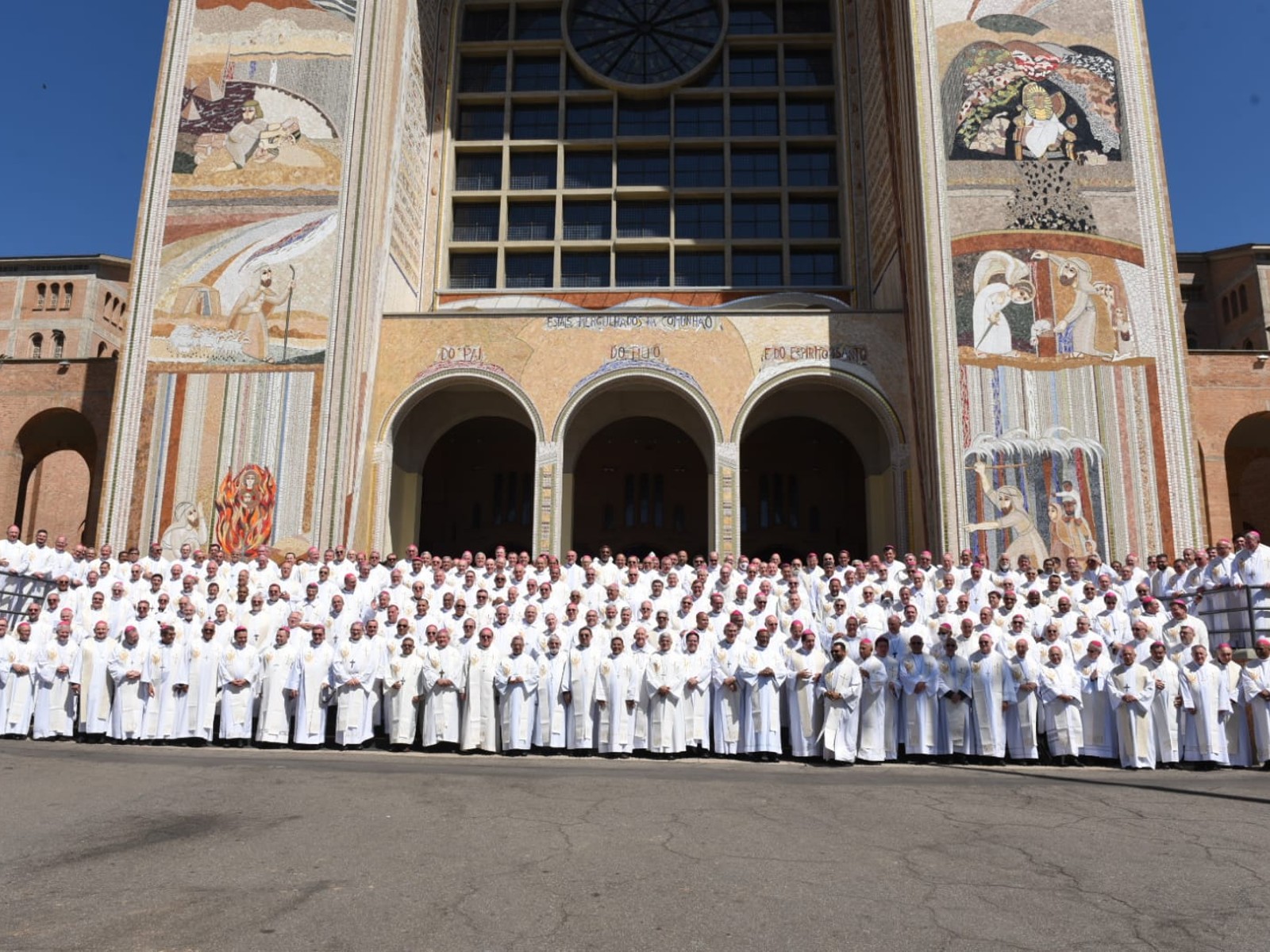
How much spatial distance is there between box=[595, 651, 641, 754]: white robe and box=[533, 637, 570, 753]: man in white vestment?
408mm

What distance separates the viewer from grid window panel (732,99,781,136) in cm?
2645

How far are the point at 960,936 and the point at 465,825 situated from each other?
131 inches

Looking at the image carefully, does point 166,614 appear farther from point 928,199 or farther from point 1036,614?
point 928,199

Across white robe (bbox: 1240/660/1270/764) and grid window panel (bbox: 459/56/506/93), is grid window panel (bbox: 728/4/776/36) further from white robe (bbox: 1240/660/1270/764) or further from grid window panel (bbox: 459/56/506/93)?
white robe (bbox: 1240/660/1270/764)

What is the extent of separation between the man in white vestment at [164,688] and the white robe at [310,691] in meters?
1.27

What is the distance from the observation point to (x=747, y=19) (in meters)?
27.2

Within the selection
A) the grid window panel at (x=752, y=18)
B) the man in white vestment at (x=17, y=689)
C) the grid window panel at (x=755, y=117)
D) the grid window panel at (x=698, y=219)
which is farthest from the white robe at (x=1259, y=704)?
the grid window panel at (x=752, y=18)

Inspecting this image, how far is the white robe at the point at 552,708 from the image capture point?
1137cm

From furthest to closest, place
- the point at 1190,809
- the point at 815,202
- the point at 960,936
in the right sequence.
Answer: the point at 815,202
the point at 1190,809
the point at 960,936

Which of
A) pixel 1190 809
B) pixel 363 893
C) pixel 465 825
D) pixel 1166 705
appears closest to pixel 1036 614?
pixel 1166 705

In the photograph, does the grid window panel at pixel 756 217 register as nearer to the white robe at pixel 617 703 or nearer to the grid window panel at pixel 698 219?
the grid window panel at pixel 698 219

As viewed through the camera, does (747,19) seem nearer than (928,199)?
No

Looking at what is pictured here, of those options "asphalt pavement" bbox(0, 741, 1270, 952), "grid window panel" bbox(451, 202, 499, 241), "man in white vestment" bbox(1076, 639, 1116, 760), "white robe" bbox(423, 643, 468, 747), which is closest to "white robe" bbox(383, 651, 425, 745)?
"white robe" bbox(423, 643, 468, 747)

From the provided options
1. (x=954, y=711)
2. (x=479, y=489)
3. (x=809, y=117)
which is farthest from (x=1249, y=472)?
(x=954, y=711)
